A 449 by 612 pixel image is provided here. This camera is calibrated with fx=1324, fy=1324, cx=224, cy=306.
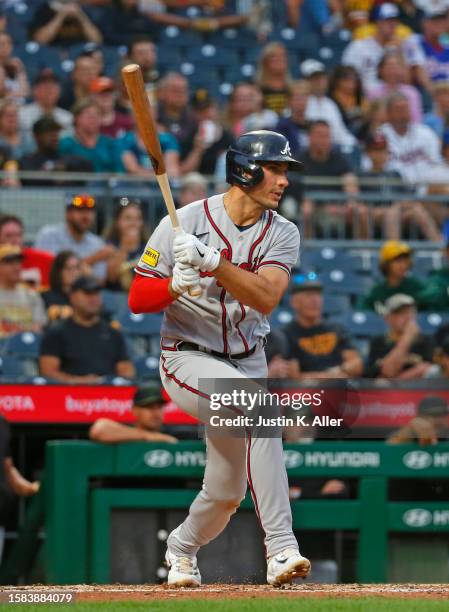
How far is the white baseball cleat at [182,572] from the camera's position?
548 centimetres

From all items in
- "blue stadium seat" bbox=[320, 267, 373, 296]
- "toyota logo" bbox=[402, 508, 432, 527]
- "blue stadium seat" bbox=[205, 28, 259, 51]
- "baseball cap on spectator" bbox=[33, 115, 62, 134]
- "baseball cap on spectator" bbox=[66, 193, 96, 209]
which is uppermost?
"blue stadium seat" bbox=[205, 28, 259, 51]

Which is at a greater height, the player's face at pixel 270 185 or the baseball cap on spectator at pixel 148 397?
the player's face at pixel 270 185

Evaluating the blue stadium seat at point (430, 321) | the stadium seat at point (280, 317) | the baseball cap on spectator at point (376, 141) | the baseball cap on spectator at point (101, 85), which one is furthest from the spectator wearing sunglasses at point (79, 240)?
the baseball cap on spectator at point (376, 141)

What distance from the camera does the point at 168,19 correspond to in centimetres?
1297

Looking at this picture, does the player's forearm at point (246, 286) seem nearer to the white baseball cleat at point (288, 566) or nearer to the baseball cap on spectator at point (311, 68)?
the white baseball cleat at point (288, 566)

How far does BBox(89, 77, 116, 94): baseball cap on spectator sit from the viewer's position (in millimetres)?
10906

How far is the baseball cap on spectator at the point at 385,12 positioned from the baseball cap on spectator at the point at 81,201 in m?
4.75

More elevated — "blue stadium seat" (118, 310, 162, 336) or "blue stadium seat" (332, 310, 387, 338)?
"blue stadium seat" (118, 310, 162, 336)

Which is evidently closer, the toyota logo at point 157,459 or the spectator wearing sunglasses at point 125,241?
the toyota logo at point 157,459

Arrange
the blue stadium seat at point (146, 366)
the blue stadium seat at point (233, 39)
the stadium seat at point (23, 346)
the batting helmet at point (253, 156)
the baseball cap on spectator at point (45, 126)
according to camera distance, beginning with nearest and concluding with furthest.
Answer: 1. the batting helmet at point (253, 156)
2. the stadium seat at point (23, 346)
3. the blue stadium seat at point (146, 366)
4. the baseball cap on spectator at point (45, 126)
5. the blue stadium seat at point (233, 39)

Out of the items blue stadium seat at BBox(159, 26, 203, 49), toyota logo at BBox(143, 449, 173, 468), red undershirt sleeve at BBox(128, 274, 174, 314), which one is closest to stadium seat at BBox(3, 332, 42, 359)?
toyota logo at BBox(143, 449, 173, 468)

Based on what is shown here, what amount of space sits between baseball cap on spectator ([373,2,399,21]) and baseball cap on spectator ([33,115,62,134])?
423 cm

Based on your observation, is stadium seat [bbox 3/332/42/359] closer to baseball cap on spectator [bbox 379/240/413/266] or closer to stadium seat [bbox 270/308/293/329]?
stadium seat [bbox 270/308/293/329]

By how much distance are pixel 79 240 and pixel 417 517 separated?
3.57 meters
